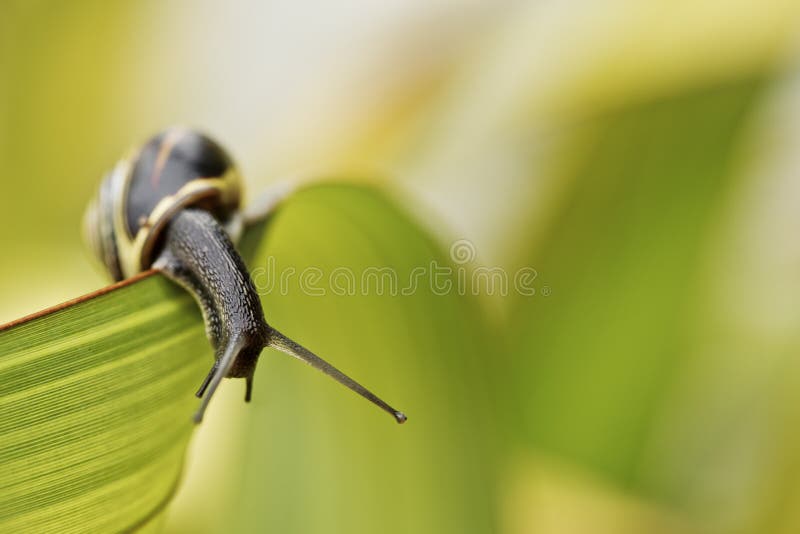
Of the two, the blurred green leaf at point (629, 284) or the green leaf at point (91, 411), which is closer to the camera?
the green leaf at point (91, 411)

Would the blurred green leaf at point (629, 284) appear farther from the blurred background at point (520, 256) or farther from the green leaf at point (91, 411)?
the green leaf at point (91, 411)

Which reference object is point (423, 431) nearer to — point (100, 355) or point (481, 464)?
point (481, 464)

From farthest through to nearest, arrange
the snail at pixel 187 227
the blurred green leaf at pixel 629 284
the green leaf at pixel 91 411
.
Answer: the blurred green leaf at pixel 629 284 → the snail at pixel 187 227 → the green leaf at pixel 91 411

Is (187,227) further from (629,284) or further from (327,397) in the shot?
(629,284)

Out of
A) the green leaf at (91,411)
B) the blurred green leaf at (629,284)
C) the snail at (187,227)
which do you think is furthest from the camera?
the blurred green leaf at (629,284)

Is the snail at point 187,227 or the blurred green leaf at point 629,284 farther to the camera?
the blurred green leaf at point 629,284

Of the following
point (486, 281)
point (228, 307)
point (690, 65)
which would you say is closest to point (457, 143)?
point (486, 281)

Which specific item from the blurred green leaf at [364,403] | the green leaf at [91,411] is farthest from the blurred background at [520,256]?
the green leaf at [91,411]

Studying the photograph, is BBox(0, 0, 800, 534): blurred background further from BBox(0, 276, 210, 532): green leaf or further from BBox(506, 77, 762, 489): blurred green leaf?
BBox(0, 276, 210, 532): green leaf

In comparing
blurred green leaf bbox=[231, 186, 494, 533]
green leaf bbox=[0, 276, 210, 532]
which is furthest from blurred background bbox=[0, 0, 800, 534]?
green leaf bbox=[0, 276, 210, 532]
